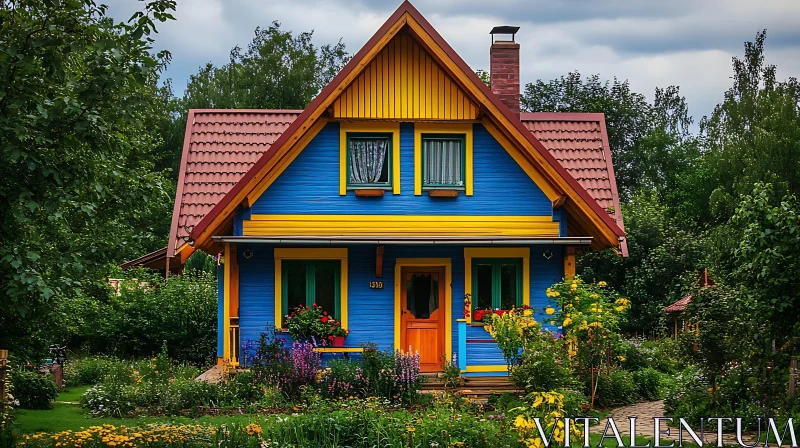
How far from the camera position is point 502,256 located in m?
17.7

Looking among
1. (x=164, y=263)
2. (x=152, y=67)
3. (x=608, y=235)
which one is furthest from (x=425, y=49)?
(x=164, y=263)

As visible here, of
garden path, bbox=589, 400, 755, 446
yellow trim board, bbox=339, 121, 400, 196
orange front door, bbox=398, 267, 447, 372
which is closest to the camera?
garden path, bbox=589, 400, 755, 446

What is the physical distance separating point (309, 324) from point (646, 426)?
20.8ft

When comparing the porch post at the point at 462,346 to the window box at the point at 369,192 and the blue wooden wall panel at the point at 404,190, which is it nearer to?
the blue wooden wall panel at the point at 404,190

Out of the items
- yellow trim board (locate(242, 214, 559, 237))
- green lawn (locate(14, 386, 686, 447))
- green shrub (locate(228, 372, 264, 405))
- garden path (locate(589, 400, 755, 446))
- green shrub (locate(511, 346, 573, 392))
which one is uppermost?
yellow trim board (locate(242, 214, 559, 237))

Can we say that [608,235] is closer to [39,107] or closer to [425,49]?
[425,49]

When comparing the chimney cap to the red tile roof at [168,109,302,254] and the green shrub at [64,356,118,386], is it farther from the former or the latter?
the green shrub at [64,356,118,386]

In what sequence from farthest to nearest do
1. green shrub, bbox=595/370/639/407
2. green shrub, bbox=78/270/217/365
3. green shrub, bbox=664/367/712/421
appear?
green shrub, bbox=78/270/217/365
green shrub, bbox=595/370/639/407
green shrub, bbox=664/367/712/421

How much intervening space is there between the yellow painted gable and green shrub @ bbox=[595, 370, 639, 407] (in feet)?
17.9

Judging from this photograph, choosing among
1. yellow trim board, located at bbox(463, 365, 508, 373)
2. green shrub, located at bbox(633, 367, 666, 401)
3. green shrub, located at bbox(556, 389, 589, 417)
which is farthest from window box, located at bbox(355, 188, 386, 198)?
green shrub, located at bbox(633, 367, 666, 401)

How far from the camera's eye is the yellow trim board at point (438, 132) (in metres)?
17.7

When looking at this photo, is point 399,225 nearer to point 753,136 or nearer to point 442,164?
point 442,164

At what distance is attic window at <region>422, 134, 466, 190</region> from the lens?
17.8 metres

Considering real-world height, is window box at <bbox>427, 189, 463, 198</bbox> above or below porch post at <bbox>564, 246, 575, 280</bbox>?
above
